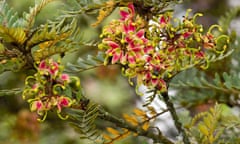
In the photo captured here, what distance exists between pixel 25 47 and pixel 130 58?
11 centimetres

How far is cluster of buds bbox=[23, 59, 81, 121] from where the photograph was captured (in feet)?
1.75

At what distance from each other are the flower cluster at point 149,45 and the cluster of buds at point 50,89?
0.05 m

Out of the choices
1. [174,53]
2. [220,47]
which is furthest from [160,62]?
[220,47]

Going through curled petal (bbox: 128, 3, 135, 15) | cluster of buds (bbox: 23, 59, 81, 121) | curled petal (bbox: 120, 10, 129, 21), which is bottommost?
cluster of buds (bbox: 23, 59, 81, 121)

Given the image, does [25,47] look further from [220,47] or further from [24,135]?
[24,135]

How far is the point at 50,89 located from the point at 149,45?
0.11 meters

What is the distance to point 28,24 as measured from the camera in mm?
526

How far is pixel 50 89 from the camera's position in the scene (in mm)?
544

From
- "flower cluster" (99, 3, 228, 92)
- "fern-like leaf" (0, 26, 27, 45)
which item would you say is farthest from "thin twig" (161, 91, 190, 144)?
"fern-like leaf" (0, 26, 27, 45)

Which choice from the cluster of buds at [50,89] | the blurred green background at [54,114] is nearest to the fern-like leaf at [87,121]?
the cluster of buds at [50,89]

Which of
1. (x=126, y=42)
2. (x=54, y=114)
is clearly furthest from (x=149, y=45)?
(x=54, y=114)

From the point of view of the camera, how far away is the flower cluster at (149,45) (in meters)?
0.56

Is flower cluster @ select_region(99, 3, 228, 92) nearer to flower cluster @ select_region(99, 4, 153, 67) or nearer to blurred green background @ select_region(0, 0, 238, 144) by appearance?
flower cluster @ select_region(99, 4, 153, 67)

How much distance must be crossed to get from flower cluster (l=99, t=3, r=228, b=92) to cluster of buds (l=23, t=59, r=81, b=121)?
5 cm
